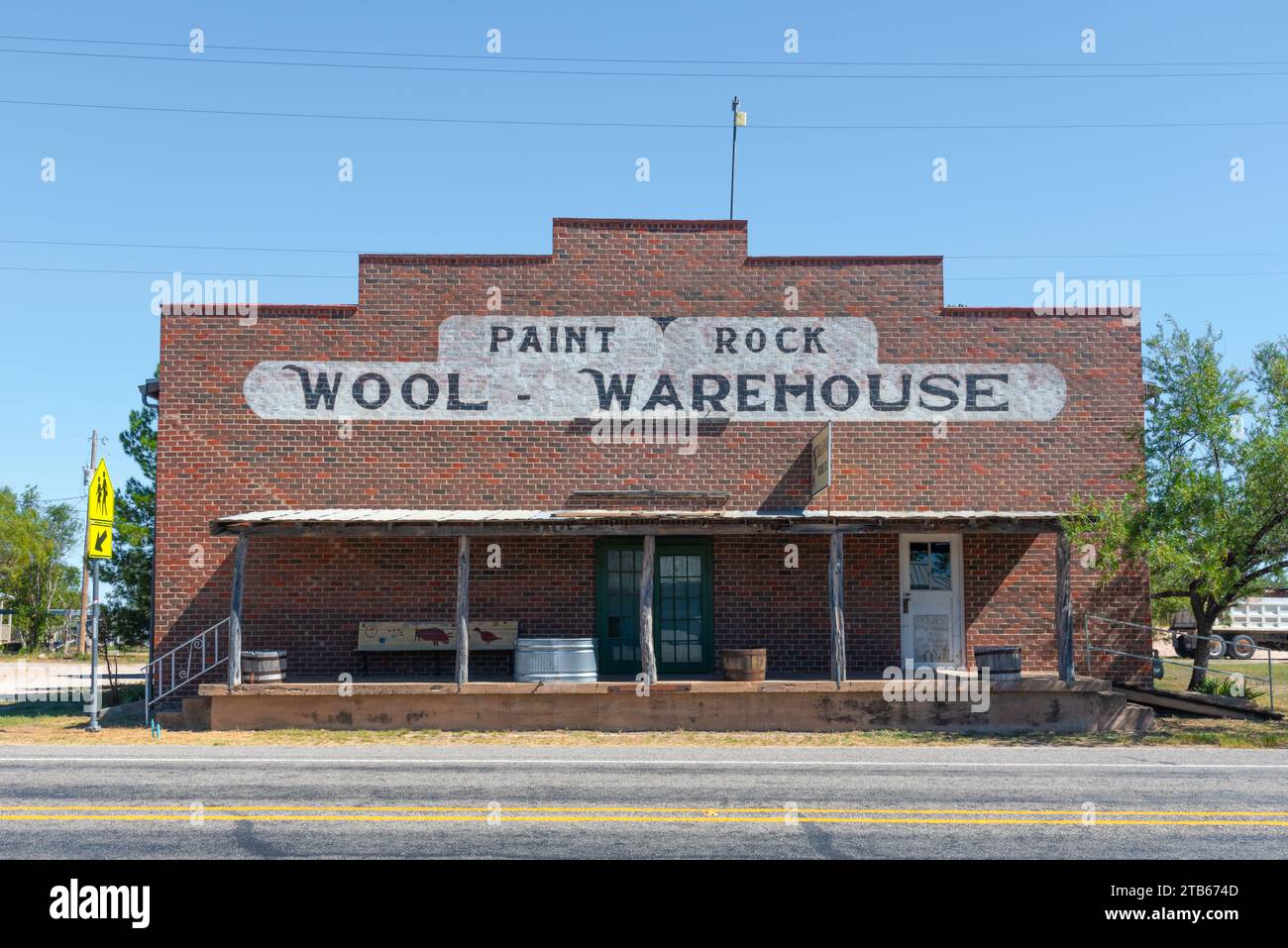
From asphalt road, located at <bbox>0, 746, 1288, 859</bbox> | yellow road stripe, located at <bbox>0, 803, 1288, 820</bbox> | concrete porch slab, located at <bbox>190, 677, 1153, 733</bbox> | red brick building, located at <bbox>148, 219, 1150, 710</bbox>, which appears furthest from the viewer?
red brick building, located at <bbox>148, 219, 1150, 710</bbox>

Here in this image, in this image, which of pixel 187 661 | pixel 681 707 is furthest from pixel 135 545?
pixel 681 707

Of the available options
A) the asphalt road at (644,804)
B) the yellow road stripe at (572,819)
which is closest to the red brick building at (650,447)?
the asphalt road at (644,804)

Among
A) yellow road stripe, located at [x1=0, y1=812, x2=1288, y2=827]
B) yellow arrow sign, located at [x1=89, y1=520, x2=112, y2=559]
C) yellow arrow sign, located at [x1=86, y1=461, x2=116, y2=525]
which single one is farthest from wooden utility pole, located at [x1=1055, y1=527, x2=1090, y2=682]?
yellow arrow sign, located at [x1=86, y1=461, x2=116, y2=525]

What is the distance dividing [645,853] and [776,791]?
2772 millimetres

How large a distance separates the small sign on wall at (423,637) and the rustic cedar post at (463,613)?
1273 millimetres

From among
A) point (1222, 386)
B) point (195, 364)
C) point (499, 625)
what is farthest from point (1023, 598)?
point (195, 364)

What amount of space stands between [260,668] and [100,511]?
10.9 feet

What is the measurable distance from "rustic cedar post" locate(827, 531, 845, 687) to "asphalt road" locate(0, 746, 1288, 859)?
2811mm

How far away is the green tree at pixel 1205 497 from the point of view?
51.9 ft

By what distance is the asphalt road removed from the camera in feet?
24.4

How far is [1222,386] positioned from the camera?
1653 centimetres

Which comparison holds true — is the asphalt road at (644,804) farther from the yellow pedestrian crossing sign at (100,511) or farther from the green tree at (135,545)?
the green tree at (135,545)

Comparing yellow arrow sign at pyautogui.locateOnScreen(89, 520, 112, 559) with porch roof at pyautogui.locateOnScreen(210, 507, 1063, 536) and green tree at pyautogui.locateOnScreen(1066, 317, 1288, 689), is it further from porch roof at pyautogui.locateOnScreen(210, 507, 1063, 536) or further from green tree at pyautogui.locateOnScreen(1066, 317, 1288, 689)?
green tree at pyautogui.locateOnScreen(1066, 317, 1288, 689)

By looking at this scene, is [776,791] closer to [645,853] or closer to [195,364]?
[645,853]
